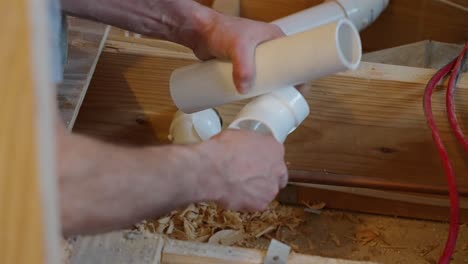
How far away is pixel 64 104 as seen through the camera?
109 cm

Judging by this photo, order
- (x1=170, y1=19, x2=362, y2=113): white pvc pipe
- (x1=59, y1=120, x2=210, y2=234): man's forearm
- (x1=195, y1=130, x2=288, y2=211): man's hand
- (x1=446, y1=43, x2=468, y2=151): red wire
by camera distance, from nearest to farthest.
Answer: (x1=59, y1=120, x2=210, y2=234): man's forearm → (x1=195, y1=130, x2=288, y2=211): man's hand → (x1=170, y1=19, x2=362, y2=113): white pvc pipe → (x1=446, y1=43, x2=468, y2=151): red wire

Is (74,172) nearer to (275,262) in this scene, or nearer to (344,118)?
(275,262)

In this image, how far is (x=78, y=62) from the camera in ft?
3.87

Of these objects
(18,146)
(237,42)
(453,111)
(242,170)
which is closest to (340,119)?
(453,111)

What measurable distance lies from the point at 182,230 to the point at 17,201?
2.61ft

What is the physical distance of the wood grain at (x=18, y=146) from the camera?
1.44ft

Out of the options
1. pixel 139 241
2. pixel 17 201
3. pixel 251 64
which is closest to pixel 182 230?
pixel 139 241

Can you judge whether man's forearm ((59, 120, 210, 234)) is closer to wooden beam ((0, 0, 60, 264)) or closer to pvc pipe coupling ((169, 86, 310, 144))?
wooden beam ((0, 0, 60, 264))

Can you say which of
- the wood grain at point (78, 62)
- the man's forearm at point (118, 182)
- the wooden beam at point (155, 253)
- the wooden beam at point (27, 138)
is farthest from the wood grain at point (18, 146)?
the wood grain at point (78, 62)

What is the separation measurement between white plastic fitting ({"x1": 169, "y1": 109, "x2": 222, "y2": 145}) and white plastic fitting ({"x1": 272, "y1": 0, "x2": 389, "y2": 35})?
Result: 7.6 inches

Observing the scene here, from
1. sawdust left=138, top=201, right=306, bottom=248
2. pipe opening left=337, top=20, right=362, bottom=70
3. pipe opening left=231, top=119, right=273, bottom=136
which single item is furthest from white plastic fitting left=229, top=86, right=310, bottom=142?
sawdust left=138, top=201, right=306, bottom=248

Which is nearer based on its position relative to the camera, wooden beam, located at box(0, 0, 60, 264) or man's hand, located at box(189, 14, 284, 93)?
wooden beam, located at box(0, 0, 60, 264)

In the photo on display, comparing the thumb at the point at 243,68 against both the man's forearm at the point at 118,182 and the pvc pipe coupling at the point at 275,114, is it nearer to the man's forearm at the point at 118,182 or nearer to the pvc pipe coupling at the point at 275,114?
the pvc pipe coupling at the point at 275,114

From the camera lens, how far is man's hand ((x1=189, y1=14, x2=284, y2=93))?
3.09 feet
